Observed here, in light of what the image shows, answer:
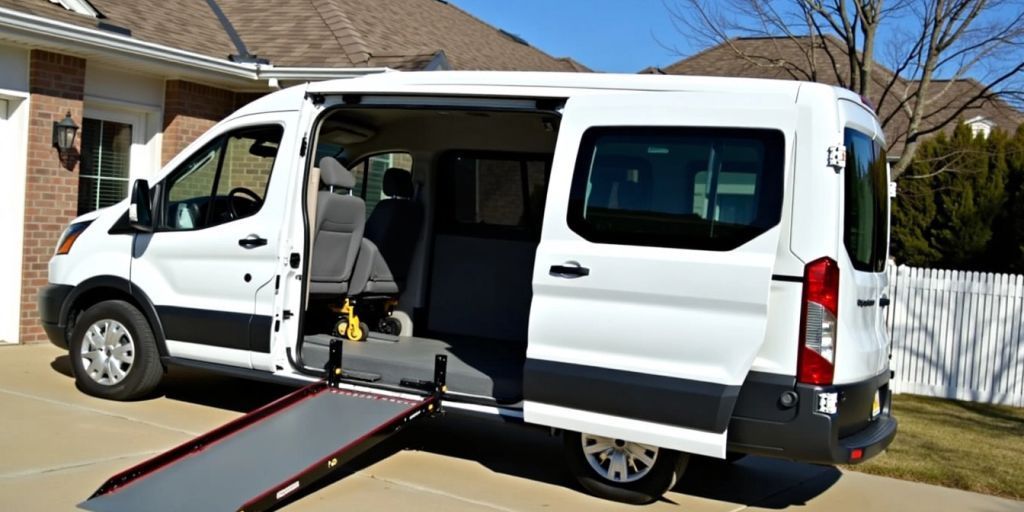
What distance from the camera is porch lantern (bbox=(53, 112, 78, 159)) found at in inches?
420

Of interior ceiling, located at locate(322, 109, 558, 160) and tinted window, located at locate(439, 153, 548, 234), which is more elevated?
interior ceiling, located at locate(322, 109, 558, 160)

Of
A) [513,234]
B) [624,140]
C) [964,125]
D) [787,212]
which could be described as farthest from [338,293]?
[964,125]

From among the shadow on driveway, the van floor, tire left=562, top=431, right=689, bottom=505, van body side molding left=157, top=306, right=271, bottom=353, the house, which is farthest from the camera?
the house

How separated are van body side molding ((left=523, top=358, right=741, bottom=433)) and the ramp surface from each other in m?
0.90

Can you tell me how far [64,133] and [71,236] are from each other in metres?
2.83

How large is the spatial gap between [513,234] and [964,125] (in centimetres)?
1046

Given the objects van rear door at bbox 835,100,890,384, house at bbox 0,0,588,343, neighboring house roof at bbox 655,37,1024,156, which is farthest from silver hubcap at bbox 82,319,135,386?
neighboring house roof at bbox 655,37,1024,156

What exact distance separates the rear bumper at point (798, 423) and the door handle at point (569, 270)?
1.06 m

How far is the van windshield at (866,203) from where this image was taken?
5918mm

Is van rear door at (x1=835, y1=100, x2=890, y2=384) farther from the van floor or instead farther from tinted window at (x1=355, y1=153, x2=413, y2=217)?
tinted window at (x1=355, y1=153, x2=413, y2=217)

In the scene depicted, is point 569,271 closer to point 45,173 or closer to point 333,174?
point 333,174

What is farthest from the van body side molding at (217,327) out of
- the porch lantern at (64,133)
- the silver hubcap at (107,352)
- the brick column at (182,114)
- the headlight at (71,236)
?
the brick column at (182,114)

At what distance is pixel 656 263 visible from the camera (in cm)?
587

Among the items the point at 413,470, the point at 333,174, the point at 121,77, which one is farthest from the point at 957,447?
the point at 121,77
